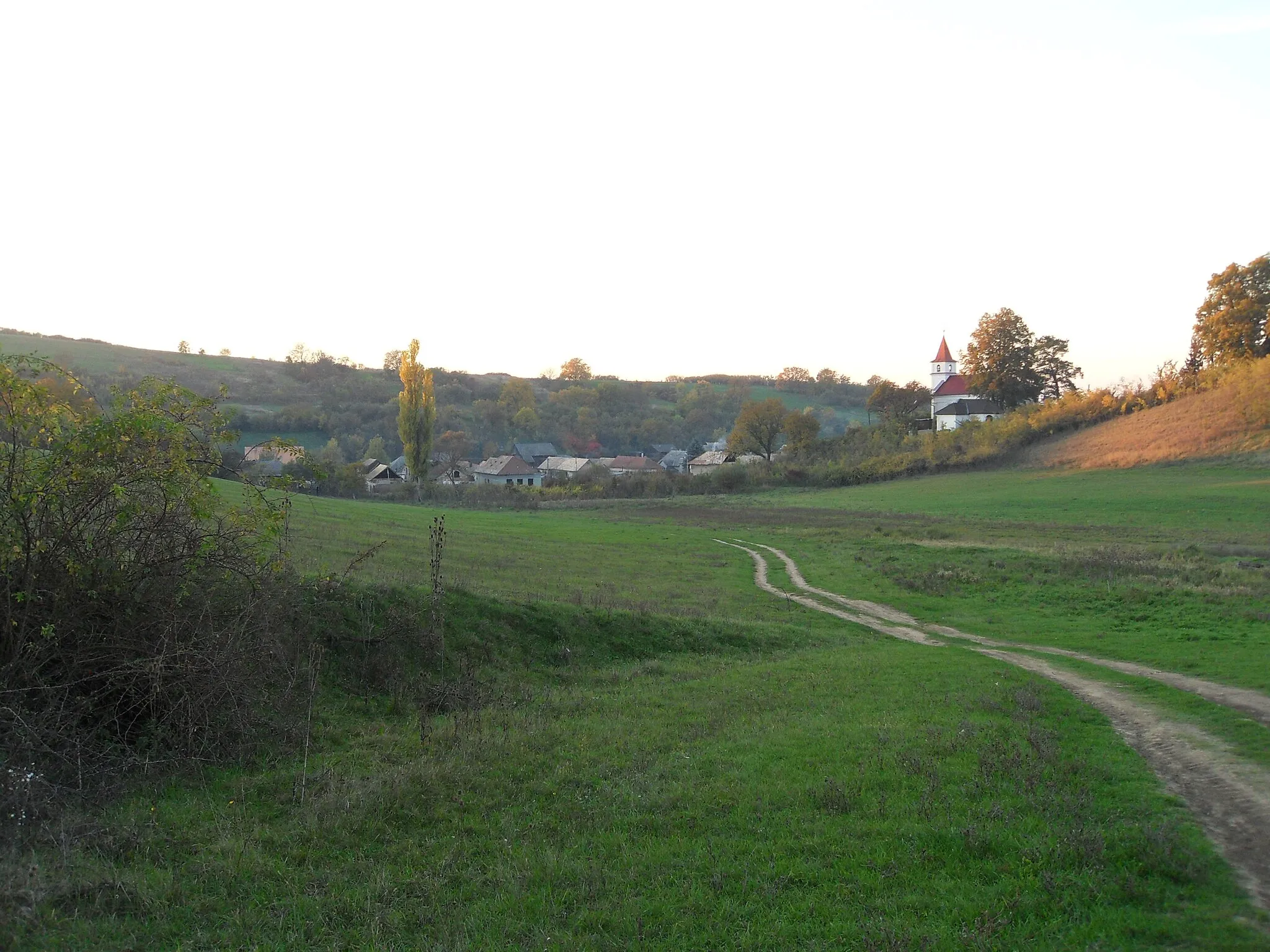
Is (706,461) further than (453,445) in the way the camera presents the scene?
Yes

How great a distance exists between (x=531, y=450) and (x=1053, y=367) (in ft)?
262

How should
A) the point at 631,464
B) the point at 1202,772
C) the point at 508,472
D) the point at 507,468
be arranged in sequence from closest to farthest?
the point at 1202,772, the point at 508,472, the point at 507,468, the point at 631,464

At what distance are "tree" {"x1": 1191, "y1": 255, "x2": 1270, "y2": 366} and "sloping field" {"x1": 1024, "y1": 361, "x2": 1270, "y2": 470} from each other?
6.30 m

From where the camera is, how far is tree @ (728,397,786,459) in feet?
350

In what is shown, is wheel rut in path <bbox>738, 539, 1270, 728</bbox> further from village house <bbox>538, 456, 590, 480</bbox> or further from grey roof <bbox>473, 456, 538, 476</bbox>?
grey roof <bbox>473, 456, 538, 476</bbox>

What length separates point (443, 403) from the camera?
161m

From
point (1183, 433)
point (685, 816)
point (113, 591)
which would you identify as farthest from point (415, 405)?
point (685, 816)

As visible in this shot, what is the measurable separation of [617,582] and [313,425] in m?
103

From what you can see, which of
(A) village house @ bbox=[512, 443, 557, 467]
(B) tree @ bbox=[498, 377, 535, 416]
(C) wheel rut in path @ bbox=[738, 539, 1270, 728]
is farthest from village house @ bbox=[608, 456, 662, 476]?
(C) wheel rut in path @ bbox=[738, 539, 1270, 728]

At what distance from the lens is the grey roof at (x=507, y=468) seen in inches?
4624

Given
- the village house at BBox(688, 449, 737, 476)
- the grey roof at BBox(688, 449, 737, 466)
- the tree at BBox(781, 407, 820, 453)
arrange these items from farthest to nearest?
the grey roof at BBox(688, 449, 737, 466), the village house at BBox(688, 449, 737, 476), the tree at BBox(781, 407, 820, 453)

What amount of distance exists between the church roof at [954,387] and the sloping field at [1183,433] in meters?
38.7

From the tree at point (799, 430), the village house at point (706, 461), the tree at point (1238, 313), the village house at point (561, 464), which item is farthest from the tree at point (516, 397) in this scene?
the tree at point (1238, 313)

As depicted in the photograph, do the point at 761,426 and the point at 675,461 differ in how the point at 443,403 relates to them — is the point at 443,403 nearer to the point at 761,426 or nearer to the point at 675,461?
the point at 675,461
